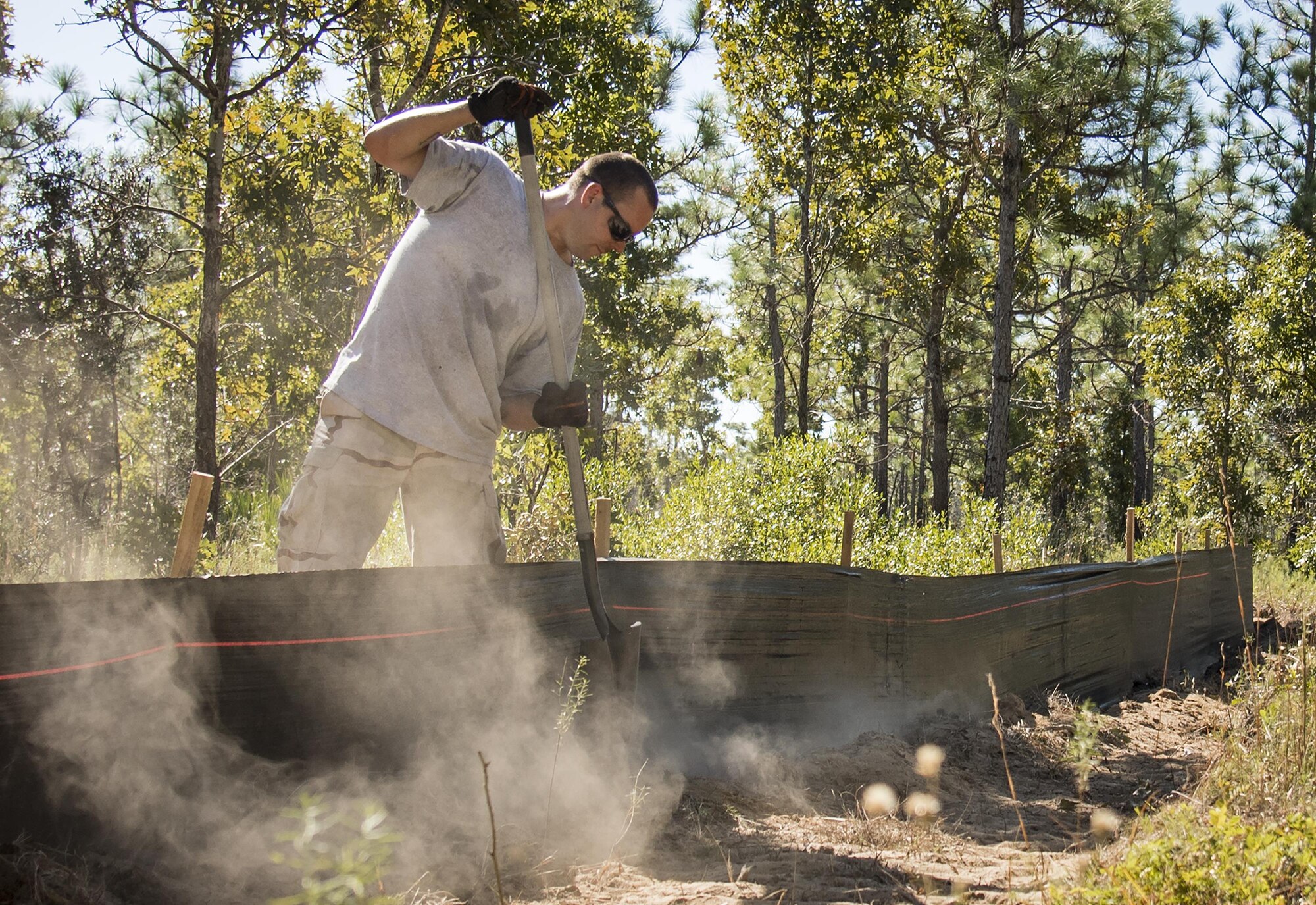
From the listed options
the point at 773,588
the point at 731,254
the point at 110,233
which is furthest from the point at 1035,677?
the point at 731,254

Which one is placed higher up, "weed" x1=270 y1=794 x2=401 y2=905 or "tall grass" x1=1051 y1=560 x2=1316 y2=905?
→ "weed" x1=270 y1=794 x2=401 y2=905

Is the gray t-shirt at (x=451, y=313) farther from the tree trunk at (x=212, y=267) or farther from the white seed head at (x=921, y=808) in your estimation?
the tree trunk at (x=212, y=267)

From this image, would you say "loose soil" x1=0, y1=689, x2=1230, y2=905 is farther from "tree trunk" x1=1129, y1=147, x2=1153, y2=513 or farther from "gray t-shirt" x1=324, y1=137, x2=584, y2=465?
"tree trunk" x1=1129, y1=147, x2=1153, y2=513

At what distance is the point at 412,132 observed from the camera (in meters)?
3.05

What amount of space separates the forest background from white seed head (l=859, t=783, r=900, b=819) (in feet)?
13.2

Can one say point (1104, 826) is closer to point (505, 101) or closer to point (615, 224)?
point (615, 224)

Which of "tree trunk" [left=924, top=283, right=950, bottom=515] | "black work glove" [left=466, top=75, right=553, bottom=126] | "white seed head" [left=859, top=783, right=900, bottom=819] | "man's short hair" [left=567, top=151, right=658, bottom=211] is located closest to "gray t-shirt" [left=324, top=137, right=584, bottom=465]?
"black work glove" [left=466, top=75, right=553, bottom=126]

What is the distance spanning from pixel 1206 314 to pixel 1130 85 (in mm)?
3030

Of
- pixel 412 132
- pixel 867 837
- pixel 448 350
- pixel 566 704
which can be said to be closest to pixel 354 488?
pixel 448 350

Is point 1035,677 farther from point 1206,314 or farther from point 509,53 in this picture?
point 1206,314

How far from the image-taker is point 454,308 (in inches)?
120

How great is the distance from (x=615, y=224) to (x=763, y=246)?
1855cm

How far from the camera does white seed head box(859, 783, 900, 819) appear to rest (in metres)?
3.48

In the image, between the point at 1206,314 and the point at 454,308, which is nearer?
the point at 454,308
